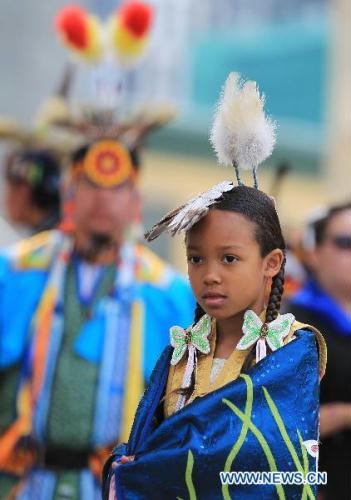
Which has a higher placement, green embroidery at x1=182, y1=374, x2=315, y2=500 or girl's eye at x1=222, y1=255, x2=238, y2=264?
girl's eye at x1=222, y1=255, x2=238, y2=264

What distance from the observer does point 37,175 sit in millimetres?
6336

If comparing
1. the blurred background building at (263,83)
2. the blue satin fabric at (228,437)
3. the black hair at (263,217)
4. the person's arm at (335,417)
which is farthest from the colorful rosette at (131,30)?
the blurred background building at (263,83)

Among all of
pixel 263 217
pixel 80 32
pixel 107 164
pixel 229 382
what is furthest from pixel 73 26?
pixel 229 382

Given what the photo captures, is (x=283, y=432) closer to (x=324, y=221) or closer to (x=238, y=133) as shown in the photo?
(x=238, y=133)

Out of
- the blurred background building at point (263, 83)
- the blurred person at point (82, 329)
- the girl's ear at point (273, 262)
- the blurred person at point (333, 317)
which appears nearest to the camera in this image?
the girl's ear at point (273, 262)

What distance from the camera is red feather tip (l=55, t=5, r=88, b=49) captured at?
5219 mm

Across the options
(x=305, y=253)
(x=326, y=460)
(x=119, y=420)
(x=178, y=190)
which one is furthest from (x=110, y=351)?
(x=178, y=190)

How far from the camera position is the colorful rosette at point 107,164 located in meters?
5.00

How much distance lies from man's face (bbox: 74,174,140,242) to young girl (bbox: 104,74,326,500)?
185 cm

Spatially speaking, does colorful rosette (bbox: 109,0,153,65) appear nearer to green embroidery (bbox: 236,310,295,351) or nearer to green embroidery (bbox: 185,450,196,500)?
green embroidery (bbox: 236,310,295,351)

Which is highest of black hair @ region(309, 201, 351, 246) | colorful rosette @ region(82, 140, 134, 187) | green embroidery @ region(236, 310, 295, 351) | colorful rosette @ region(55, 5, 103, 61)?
colorful rosette @ region(55, 5, 103, 61)

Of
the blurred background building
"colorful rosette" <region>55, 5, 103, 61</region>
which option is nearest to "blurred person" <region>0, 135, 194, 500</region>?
"colorful rosette" <region>55, 5, 103, 61</region>

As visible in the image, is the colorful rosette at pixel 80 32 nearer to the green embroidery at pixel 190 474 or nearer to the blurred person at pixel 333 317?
the blurred person at pixel 333 317

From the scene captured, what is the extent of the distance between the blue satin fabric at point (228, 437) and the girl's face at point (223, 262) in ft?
0.57
